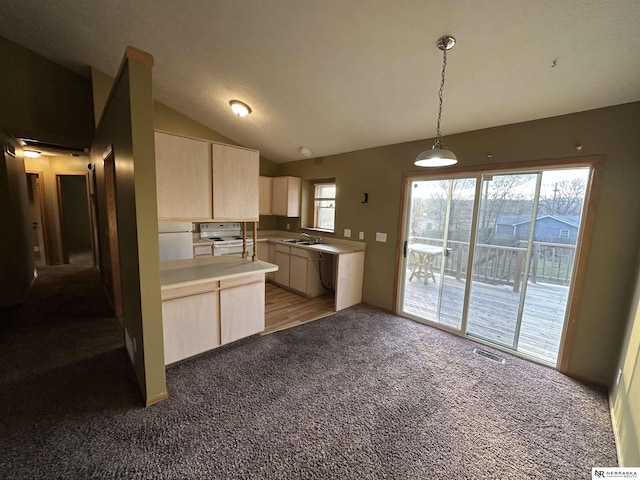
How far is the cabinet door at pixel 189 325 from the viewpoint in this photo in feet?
7.59

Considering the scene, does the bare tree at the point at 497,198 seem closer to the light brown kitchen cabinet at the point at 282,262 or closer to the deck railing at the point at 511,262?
the deck railing at the point at 511,262

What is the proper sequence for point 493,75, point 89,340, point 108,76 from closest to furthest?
1. point 493,75
2. point 89,340
3. point 108,76

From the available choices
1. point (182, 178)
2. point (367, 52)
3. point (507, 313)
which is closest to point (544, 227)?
point (507, 313)

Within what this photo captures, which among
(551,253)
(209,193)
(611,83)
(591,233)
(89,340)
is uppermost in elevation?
(611,83)

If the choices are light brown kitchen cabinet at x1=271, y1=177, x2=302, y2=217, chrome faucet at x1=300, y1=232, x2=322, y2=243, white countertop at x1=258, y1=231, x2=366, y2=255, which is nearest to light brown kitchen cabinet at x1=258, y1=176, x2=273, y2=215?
light brown kitchen cabinet at x1=271, y1=177, x2=302, y2=217

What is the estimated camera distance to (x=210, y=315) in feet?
8.42

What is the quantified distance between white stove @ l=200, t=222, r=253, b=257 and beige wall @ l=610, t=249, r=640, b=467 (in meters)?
4.61

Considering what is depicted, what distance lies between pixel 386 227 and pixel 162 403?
3.19 m

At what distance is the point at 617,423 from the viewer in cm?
182

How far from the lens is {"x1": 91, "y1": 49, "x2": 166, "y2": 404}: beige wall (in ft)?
5.61

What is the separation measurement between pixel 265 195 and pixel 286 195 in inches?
21.0

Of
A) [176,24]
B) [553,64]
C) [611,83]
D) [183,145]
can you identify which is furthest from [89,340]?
[611,83]

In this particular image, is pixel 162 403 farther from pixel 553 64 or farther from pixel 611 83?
pixel 611 83

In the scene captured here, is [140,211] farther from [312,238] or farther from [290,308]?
[312,238]
